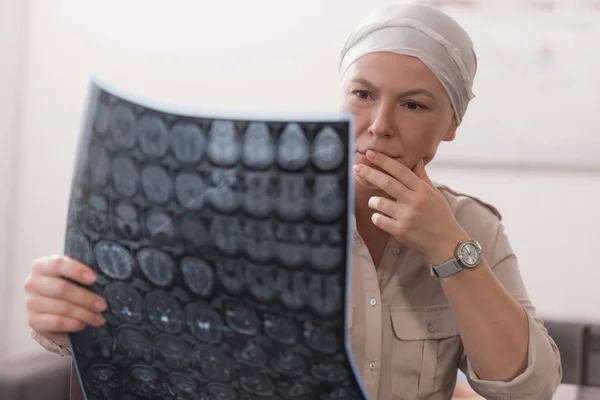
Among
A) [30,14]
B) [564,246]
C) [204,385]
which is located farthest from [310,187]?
[30,14]

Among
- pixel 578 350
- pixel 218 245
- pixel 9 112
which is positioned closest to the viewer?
pixel 218 245

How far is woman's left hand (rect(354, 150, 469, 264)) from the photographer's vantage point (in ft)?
2.77

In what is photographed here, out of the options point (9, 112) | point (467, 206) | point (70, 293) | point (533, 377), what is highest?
point (9, 112)

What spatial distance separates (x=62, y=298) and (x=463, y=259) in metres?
0.44

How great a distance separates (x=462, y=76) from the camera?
1049mm

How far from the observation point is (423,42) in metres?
1.01

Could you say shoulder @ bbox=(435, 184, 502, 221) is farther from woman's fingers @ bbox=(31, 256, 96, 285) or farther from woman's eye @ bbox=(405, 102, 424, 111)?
woman's fingers @ bbox=(31, 256, 96, 285)

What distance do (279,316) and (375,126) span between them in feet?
1.30

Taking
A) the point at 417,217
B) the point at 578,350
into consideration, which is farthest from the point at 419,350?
the point at 578,350

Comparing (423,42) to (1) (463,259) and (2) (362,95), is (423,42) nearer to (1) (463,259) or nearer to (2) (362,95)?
(2) (362,95)

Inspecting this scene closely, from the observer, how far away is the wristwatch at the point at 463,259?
0.85 m

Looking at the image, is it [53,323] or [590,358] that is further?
[590,358]

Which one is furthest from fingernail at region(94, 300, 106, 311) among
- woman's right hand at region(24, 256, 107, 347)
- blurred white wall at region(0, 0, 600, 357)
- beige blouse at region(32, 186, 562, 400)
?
blurred white wall at region(0, 0, 600, 357)

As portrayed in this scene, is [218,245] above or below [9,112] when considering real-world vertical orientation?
below
